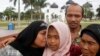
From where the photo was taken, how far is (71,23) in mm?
3572

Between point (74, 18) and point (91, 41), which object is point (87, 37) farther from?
point (74, 18)

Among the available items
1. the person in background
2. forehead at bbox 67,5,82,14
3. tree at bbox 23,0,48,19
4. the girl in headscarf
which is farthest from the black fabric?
tree at bbox 23,0,48,19

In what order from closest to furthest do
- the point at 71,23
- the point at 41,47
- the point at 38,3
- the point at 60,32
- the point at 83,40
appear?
the point at 83,40
the point at 60,32
the point at 41,47
the point at 71,23
the point at 38,3

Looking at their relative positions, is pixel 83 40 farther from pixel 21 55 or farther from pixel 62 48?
pixel 21 55

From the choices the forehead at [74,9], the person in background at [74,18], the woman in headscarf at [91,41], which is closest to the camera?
the woman in headscarf at [91,41]

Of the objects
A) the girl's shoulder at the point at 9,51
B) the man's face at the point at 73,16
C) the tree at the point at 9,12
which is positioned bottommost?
the tree at the point at 9,12

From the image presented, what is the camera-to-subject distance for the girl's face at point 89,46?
254 cm

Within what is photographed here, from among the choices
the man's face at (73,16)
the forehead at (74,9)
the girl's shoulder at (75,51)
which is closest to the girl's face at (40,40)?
the girl's shoulder at (75,51)

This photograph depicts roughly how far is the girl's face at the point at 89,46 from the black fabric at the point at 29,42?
2.25ft

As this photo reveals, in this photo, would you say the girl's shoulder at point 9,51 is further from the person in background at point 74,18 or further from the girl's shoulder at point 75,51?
the person in background at point 74,18

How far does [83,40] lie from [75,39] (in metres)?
0.71

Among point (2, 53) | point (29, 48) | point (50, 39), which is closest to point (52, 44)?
point (50, 39)

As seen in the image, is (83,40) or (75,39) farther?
(75,39)

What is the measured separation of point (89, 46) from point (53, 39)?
1.61 ft
